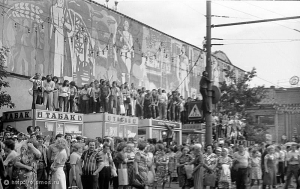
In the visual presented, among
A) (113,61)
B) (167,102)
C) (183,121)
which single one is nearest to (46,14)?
(113,61)

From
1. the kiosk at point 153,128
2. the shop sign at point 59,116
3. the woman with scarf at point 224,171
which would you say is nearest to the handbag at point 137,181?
the woman with scarf at point 224,171

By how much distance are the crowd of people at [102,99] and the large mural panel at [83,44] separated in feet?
9.32

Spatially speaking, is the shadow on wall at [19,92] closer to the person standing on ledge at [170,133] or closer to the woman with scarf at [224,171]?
the person standing on ledge at [170,133]

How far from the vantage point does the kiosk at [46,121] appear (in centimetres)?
1948

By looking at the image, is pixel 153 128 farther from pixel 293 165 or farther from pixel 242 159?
pixel 242 159

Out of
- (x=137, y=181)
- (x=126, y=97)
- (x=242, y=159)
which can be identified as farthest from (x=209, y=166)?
(x=126, y=97)

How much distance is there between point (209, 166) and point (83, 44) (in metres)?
15.8

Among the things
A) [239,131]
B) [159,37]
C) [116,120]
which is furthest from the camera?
[159,37]

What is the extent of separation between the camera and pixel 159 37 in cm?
3684

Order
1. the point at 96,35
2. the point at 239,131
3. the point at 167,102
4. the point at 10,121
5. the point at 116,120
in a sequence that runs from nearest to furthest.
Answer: the point at 10,121 < the point at 116,120 < the point at 167,102 < the point at 96,35 < the point at 239,131

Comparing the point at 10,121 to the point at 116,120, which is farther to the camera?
the point at 116,120

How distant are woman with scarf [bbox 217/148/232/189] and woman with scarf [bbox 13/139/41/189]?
19.5 ft

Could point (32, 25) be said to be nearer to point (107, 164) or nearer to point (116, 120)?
point (116, 120)

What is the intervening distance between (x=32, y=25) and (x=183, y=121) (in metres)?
10.1
